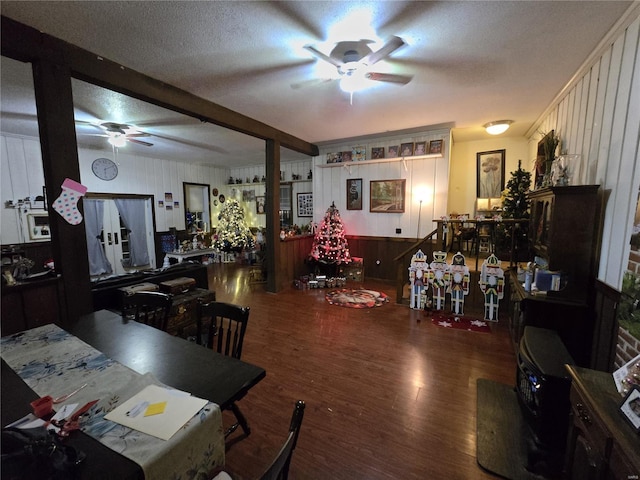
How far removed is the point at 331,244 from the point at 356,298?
1312mm

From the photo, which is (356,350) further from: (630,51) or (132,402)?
(630,51)

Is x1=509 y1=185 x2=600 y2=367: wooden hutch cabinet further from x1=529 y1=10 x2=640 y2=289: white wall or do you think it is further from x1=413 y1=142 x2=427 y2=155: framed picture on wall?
x1=413 y1=142 x2=427 y2=155: framed picture on wall

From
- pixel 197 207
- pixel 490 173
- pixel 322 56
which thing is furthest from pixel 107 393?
pixel 197 207

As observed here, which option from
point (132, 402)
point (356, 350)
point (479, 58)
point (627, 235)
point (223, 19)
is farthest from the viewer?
point (356, 350)

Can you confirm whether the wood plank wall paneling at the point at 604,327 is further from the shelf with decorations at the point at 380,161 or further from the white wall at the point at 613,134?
the shelf with decorations at the point at 380,161

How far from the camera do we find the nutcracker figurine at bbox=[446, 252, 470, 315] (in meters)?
3.62

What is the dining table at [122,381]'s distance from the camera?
0.82m

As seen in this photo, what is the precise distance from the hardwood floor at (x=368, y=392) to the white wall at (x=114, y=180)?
234 cm

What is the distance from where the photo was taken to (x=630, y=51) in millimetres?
1854

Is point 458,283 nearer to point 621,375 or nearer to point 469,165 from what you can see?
point 621,375

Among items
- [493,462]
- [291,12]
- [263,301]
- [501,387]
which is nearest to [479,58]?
[291,12]

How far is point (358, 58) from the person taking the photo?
7.48 ft

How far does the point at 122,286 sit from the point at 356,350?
2577 mm

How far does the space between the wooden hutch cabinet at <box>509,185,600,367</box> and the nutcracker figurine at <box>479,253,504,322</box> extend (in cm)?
117
